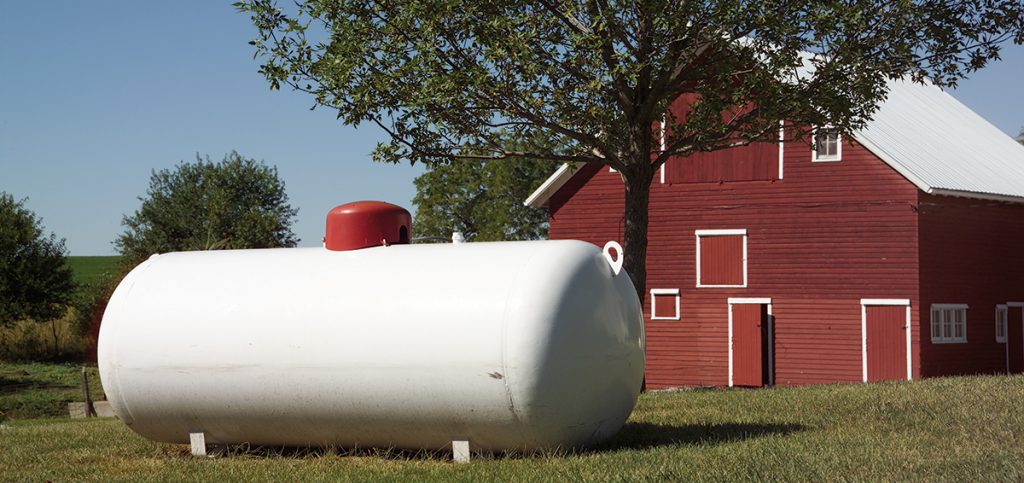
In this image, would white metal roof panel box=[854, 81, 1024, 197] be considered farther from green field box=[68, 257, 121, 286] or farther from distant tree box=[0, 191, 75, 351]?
green field box=[68, 257, 121, 286]

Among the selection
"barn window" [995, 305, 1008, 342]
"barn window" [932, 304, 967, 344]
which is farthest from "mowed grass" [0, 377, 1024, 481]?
"barn window" [995, 305, 1008, 342]

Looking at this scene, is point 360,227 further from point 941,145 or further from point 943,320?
point 941,145

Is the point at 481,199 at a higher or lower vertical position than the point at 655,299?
higher

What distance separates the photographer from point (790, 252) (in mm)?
29422

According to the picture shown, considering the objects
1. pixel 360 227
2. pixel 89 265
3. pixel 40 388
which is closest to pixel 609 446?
pixel 360 227

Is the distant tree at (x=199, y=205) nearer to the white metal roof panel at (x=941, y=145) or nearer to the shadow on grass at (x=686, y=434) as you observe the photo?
the white metal roof panel at (x=941, y=145)

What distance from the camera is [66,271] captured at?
4728cm

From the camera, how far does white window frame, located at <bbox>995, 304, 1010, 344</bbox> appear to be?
103 ft

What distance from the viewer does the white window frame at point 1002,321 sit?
31.3 m

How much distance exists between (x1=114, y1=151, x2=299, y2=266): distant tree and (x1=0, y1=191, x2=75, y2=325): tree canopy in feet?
45.1

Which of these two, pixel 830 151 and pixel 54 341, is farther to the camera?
pixel 54 341

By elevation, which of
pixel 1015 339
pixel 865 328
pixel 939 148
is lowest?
pixel 1015 339

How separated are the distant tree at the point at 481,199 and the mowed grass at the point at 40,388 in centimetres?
2534

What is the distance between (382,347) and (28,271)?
39430 millimetres
